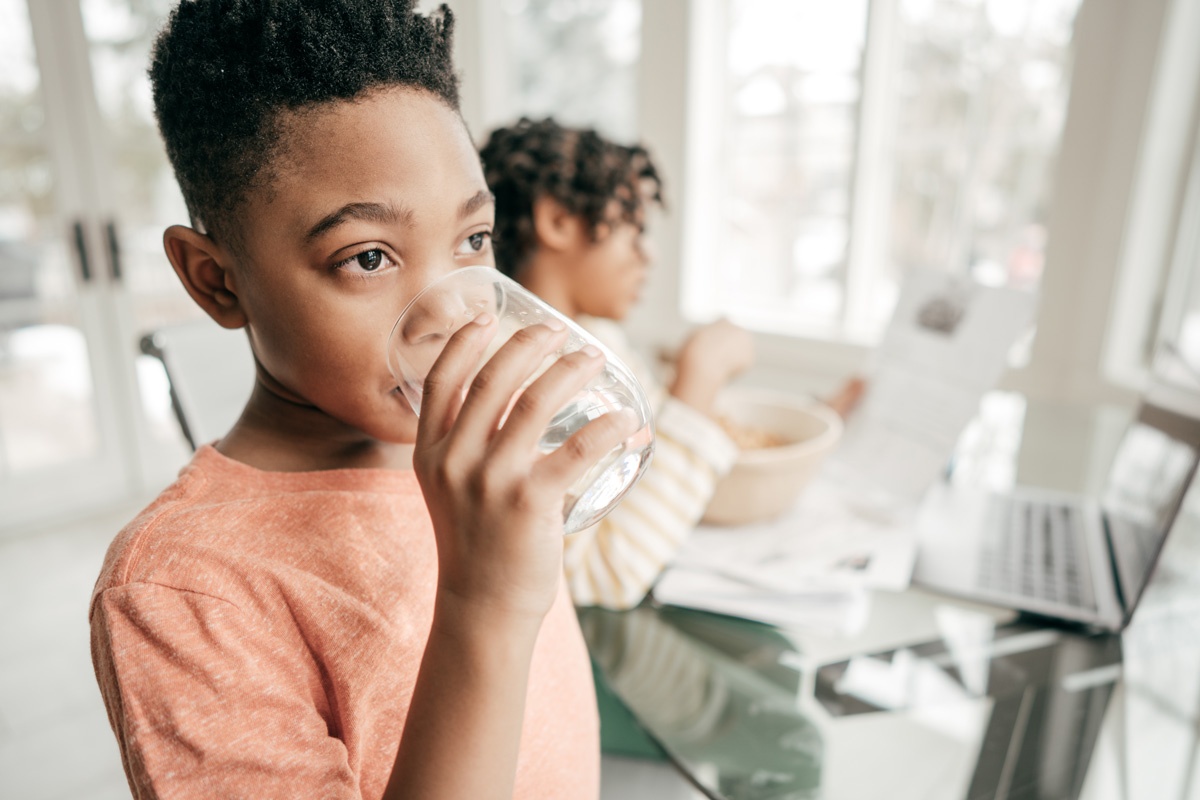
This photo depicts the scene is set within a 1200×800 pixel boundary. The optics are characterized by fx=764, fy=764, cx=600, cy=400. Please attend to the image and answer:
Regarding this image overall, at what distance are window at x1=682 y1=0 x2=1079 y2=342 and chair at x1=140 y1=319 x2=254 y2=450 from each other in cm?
178

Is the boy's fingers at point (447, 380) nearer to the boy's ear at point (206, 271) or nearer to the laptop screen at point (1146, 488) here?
the boy's ear at point (206, 271)

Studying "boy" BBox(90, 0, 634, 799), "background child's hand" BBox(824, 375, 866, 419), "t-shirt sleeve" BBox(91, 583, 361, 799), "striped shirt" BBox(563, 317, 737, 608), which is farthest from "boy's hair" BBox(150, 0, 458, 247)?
"background child's hand" BBox(824, 375, 866, 419)

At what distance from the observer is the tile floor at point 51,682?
62.2 inches

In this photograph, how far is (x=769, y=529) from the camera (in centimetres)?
93

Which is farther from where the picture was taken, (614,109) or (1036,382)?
(614,109)

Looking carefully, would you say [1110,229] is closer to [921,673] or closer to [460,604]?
[921,673]

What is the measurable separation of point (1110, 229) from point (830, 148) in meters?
0.99

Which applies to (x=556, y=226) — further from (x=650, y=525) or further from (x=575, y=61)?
(x=575, y=61)

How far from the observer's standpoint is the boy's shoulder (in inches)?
17.1

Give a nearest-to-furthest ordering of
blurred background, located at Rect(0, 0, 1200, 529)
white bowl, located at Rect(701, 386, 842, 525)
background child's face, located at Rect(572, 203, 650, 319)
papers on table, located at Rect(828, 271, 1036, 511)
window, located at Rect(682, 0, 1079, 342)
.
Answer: white bowl, located at Rect(701, 386, 842, 525)
papers on table, located at Rect(828, 271, 1036, 511)
background child's face, located at Rect(572, 203, 650, 319)
blurred background, located at Rect(0, 0, 1200, 529)
window, located at Rect(682, 0, 1079, 342)

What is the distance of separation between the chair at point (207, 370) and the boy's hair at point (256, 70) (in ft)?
1.90

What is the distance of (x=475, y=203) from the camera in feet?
1.60

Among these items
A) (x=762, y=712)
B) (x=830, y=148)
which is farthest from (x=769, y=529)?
(x=830, y=148)

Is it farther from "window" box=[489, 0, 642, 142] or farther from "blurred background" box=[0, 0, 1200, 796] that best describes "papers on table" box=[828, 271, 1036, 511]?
"window" box=[489, 0, 642, 142]
